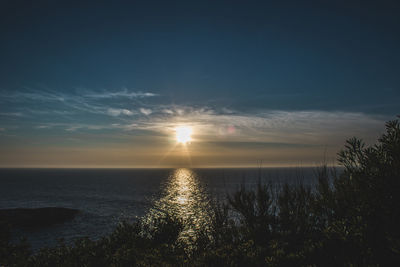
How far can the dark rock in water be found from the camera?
56438mm

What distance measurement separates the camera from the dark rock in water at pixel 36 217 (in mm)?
56438

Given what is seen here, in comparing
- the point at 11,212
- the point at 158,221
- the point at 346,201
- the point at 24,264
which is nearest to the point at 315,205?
the point at 346,201

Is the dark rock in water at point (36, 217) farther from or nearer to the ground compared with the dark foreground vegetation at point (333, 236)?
nearer to the ground

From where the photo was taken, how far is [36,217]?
60156mm

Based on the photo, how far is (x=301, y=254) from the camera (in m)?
6.77

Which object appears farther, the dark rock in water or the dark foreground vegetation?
the dark rock in water

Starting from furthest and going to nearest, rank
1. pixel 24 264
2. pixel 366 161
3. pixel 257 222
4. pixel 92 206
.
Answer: pixel 92 206 < pixel 257 222 < pixel 24 264 < pixel 366 161

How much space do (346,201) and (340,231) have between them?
1574mm

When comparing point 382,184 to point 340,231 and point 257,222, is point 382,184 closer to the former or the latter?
point 340,231

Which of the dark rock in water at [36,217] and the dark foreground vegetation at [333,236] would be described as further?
the dark rock in water at [36,217]

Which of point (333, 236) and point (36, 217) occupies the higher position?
point (333, 236)

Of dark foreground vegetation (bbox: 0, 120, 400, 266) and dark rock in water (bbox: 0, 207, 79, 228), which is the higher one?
dark foreground vegetation (bbox: 0, 120, 400, 266)

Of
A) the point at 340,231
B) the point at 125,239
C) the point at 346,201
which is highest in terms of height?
the point at 346,201

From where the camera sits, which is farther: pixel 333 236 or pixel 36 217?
pixel 36 217
